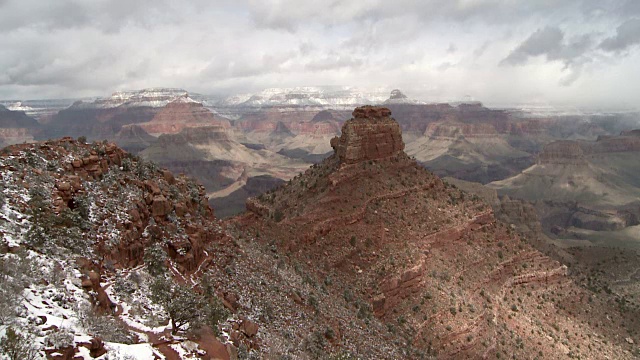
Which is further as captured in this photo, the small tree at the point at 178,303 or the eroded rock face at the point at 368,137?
the eroded rock face at the point at 368,137

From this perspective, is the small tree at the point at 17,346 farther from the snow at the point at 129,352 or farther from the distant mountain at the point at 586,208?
the distant mountain at the point at 586,208

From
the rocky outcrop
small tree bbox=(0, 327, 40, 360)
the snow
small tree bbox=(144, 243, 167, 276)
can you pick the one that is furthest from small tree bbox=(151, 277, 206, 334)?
small tree bbox=(0, 327, 40, 360)

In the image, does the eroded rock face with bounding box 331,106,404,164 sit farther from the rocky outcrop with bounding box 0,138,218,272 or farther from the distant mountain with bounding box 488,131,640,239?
the distant mountain with bounding box 488,131,640,239

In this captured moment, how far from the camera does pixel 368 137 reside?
4569 cm

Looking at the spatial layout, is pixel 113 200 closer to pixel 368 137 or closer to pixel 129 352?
pixel 129 352

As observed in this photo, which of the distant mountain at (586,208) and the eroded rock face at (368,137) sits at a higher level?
the eroded rock face at (368,137)

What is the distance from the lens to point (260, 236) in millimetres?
35625

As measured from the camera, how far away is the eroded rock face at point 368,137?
45094 mm

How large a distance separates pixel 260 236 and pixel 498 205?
245ft

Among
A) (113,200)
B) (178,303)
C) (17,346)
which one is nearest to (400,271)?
(113,200)

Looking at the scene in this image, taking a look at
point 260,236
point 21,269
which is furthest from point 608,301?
point 21,269

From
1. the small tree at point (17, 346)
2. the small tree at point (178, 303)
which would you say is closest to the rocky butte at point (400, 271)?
the small tree at point (178, 303)

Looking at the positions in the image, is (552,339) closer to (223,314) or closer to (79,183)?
(223,314)

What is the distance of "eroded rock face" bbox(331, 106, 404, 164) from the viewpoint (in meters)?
45.1
